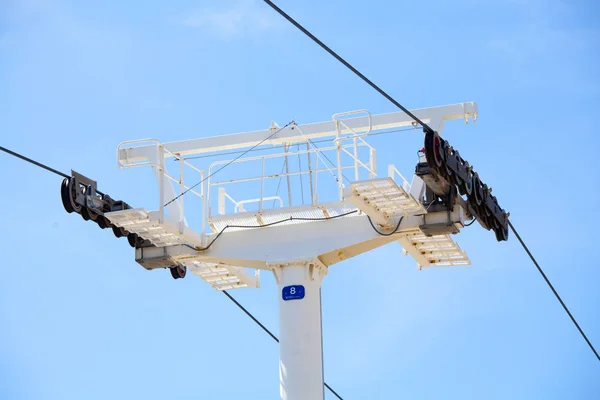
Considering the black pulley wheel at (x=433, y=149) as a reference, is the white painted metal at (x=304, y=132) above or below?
above

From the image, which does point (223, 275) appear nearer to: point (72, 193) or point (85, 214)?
point (85, 214)

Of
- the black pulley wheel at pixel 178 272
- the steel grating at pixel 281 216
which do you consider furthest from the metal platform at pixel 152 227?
the black pulley wheel at pixel 178 272

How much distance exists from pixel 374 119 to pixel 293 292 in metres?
3.47

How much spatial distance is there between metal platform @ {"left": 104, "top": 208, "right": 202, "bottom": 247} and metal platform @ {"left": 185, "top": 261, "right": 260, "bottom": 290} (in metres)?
1.28

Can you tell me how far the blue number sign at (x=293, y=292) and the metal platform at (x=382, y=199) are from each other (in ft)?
6.34

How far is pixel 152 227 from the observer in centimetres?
2427

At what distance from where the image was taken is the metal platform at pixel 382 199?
22.4 meters

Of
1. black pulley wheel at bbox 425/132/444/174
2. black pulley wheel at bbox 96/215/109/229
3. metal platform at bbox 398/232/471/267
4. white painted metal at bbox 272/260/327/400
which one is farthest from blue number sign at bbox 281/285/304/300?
black pulley wheel at bbox 425/132/444/174

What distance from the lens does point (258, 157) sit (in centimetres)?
2466

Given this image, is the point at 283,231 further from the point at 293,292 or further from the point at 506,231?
the point at 506,231

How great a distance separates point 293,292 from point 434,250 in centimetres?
291

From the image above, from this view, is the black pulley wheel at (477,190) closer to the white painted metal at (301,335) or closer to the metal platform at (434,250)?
the metal platform at (434,250)

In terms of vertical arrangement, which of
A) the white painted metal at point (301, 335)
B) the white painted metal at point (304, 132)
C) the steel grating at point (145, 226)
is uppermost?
the white painted metal at point (304, 132)

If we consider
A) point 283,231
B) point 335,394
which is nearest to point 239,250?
point 283,231
